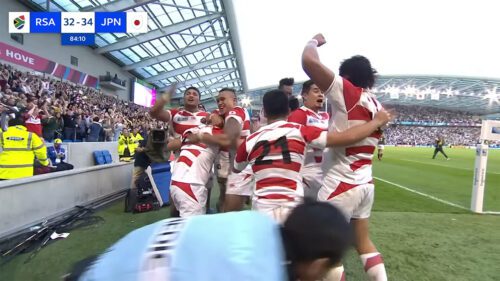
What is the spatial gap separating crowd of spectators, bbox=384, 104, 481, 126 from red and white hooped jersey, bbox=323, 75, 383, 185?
89.0m

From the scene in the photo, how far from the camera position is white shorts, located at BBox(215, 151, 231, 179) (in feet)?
16.3

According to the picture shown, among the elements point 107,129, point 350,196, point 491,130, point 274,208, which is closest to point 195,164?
point 274,208

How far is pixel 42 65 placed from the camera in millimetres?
21156

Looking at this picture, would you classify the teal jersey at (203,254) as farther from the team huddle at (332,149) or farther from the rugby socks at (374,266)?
the rugby socks at (374,266)

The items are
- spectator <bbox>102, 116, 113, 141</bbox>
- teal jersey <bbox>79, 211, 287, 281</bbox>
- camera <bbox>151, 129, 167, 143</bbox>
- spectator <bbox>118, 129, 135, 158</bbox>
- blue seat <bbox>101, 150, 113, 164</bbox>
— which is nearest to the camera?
teal jersey <bbox>79, 211, 287, 281</bbox>

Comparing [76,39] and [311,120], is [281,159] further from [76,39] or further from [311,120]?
[76,39]

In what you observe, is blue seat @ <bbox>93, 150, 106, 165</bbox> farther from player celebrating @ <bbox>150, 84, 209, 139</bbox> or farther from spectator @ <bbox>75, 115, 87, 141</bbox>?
player celebrating @ <bbox>150, 84, 209, 139</bbox>

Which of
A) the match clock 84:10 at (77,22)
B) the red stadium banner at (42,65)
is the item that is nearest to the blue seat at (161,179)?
the match clock 84:10 at (77,22)

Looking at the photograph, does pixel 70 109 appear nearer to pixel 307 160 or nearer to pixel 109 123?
pixel 109 123

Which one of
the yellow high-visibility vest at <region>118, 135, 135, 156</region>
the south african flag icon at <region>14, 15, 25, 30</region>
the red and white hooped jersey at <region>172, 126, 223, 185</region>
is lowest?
the yellow high-visibility vest at <region>118, 135, 135, 156</region>

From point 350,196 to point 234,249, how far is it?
6.23ft

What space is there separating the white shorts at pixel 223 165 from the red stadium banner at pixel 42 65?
1662 centimetres

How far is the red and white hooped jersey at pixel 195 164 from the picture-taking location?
3.97 meters

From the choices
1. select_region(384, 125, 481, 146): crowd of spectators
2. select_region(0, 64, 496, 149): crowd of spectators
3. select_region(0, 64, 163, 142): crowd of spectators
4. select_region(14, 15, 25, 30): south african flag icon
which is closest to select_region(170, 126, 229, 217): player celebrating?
select_region(0, 64, 496, 149): crowd of spectators
